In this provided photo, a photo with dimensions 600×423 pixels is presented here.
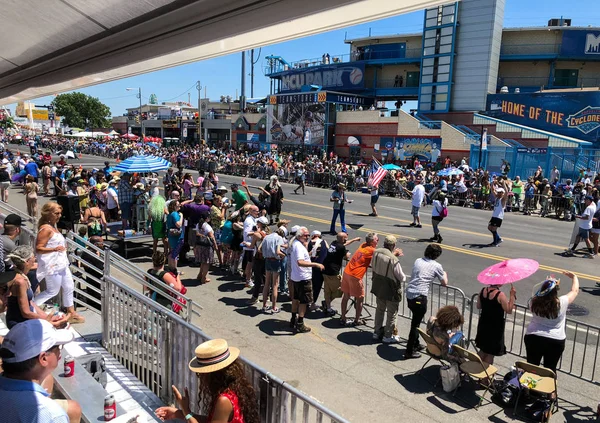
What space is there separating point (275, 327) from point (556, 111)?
35.0 metres

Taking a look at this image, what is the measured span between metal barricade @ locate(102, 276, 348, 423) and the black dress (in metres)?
2.37

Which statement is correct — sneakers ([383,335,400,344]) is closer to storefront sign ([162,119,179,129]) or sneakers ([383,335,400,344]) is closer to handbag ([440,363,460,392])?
handbag ([440,363,460,392])

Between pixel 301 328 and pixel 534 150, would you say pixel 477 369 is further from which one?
pixel 534 150

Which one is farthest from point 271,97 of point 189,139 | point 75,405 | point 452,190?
point 75,405

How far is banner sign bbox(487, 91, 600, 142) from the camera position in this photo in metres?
32.5

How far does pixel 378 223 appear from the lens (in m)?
16.7

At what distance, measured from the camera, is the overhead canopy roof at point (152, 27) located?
200 centimetres

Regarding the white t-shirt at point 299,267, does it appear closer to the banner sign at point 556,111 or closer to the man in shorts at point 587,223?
the man in shorts at point 587,223

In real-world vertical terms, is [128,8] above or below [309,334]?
above

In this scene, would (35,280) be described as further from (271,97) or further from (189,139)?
(189,139)

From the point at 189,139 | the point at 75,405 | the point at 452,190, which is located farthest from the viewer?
the point at 189,139

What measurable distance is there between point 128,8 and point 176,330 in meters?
3.16

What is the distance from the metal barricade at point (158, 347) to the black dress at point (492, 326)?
2.37 meters

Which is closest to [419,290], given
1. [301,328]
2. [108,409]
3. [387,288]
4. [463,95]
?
[387,288]
